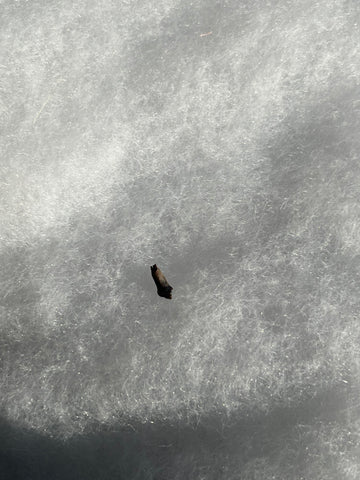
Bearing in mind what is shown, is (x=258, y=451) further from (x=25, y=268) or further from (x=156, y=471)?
(x=25, y=268)

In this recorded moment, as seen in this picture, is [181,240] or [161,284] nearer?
[161,284]

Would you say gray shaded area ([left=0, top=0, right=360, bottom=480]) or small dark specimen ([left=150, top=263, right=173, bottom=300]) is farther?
small dark specimen ([left=150, top=263, right=173, bottom=300])

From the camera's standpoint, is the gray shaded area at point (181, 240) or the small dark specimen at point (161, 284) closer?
the gray shaded area at point (181, 240)

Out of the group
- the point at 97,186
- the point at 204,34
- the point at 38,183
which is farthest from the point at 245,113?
the point at 38,183
